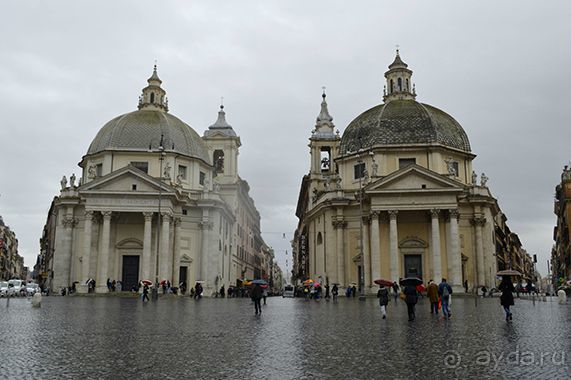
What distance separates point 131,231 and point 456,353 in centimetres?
4659

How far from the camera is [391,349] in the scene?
38.9ft

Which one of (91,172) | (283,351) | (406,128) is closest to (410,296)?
(283,351)

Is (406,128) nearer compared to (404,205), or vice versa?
(404,205)

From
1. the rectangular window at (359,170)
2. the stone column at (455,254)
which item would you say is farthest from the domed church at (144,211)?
the stone column at (455,254)

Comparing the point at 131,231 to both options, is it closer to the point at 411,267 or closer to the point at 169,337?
the point at 411,267

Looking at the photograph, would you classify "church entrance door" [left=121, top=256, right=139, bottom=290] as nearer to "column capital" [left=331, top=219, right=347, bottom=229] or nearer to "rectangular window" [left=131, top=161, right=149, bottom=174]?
"rectangular window" [left=131, top=161, right=149, bottom=174]

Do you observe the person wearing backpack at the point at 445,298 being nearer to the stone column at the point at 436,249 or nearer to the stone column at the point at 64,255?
the stone column at the point at 436,249

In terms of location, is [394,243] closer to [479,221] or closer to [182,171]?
[479,221]

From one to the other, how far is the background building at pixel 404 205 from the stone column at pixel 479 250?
0.09 m

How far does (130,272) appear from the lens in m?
54.0

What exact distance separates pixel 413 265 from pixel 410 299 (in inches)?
1311

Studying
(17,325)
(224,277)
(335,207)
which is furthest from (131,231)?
(17,325)

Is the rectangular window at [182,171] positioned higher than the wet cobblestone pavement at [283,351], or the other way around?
the rectangular window at [182,171]

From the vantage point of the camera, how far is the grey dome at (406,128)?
55.8 m
